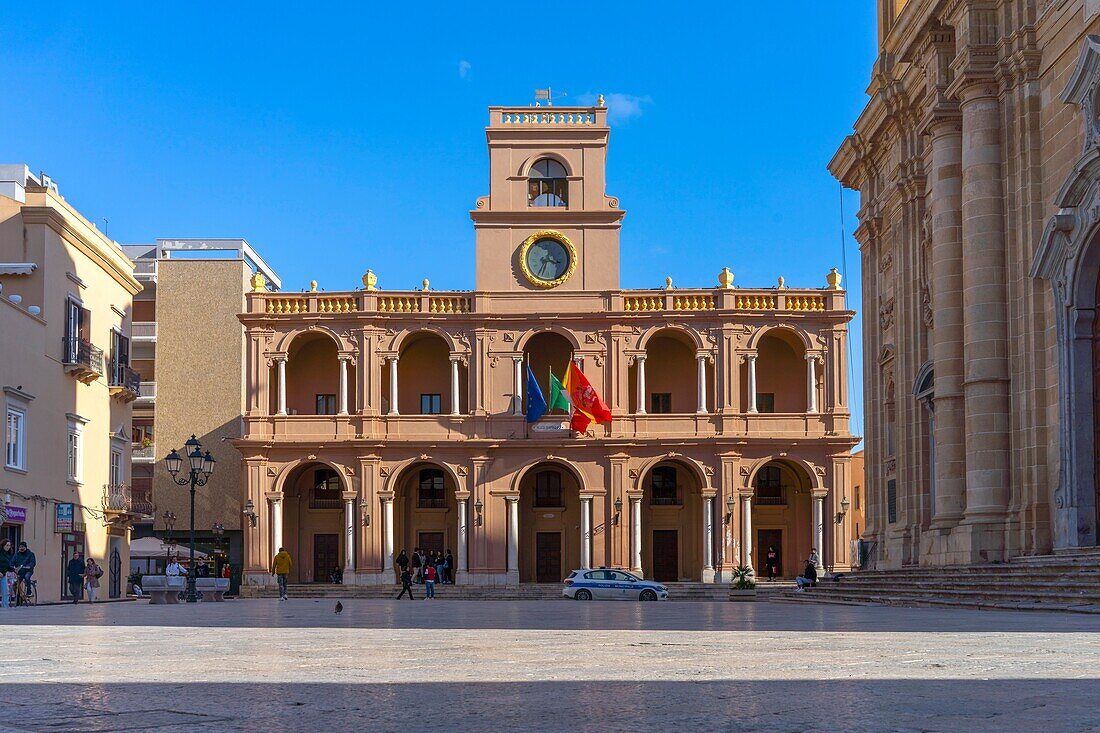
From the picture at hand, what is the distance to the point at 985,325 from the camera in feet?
78.4

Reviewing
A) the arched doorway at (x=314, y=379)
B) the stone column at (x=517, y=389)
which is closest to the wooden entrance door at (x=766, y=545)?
the stone column at (x=517, y=389)

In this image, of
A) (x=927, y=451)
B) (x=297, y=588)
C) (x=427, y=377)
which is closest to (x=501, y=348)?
(x=427, y=377)

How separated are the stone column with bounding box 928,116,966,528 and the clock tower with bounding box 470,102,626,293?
28.6 metres

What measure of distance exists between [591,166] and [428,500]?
48.3ft

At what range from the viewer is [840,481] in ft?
174

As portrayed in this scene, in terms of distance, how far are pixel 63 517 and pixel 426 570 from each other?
37.6 ft

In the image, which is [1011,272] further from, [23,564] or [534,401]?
[534,401]

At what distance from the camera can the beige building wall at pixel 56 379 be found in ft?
119

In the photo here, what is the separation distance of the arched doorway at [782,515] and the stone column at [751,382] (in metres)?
2.86

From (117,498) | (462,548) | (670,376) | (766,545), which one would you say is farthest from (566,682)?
(670,376)

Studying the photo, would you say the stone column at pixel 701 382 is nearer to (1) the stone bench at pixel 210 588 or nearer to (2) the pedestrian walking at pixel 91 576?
(1) the stone bench at pixel 210 588

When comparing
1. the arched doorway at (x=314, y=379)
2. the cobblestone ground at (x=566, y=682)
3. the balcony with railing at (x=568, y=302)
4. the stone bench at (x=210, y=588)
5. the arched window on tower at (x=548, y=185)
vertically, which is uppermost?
the arched window on tower at (x=548, y=185)

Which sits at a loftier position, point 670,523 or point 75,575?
point 670,523

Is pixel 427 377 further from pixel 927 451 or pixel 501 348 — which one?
pixel 927 451
